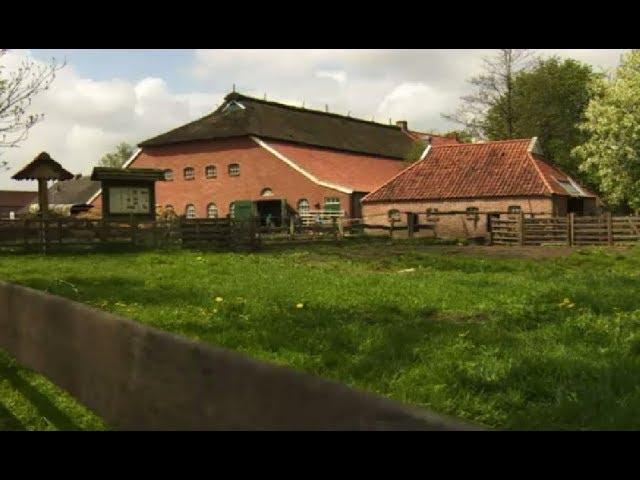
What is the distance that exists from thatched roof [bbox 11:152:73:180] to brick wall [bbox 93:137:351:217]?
21.9 m

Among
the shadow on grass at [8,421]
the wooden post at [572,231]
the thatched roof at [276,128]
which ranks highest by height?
the thatched roof at [276,128]

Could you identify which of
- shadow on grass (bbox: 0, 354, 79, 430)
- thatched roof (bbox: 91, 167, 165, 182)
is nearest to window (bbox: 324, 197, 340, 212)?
thatched roof (bbox: 91, 167, 165, 182)

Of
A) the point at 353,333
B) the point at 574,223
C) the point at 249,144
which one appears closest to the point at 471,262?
the point at 353,333

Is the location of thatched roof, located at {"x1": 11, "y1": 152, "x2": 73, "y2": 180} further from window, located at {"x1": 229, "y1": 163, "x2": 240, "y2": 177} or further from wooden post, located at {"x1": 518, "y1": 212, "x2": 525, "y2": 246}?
window, located at {"x1": 229, "y1": 163, "x2": 240, "y2": 177}

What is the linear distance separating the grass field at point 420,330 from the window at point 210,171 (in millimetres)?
37468

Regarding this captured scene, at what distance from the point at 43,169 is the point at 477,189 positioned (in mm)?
24398

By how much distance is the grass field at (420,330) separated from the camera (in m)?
5.01

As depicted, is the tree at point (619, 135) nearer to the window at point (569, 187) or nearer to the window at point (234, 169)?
the window at point (569, 187)

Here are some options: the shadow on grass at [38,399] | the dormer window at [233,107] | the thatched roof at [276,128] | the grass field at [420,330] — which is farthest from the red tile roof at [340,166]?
the shadow on grass at [38,399]

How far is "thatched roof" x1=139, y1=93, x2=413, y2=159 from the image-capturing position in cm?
5275

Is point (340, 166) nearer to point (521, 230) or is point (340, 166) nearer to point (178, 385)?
point (521, 230)

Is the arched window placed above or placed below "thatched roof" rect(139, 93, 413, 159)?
below

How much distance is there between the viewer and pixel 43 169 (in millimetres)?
27734

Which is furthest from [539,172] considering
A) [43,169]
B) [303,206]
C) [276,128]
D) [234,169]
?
[43,169]
